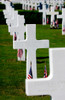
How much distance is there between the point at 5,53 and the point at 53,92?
44.2 feet

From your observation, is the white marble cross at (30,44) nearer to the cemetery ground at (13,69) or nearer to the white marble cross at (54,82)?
the cemetery ground at (13,69)

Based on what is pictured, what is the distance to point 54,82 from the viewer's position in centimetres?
503

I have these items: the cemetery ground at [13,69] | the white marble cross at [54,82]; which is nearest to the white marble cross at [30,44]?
the cemetery ground at [13,69]

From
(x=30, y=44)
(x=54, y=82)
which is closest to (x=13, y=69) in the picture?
(x=30, y=44)

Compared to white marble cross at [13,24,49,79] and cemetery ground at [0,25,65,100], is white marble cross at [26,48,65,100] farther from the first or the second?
white marble cross at [13,24,49,79]

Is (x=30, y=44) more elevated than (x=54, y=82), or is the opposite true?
(x=54, y=82)

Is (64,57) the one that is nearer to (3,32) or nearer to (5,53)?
(5,53)

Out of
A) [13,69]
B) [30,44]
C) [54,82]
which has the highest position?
[54,82]

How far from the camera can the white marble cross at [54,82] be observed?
16.1ft

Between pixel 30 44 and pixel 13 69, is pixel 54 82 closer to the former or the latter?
pixel 30 44

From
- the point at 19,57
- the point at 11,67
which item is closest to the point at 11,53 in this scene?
the point at 19,57

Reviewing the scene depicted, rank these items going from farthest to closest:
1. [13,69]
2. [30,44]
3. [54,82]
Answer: [13,69]
[30,44]
[54,82]

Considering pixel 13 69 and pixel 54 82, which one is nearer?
pixel 54 82

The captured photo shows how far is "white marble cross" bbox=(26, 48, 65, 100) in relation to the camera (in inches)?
193
